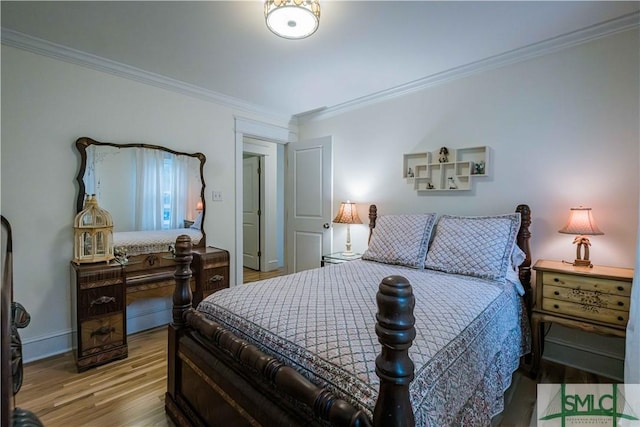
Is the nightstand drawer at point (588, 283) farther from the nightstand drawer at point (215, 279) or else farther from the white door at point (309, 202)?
the nightstand drawer at point (215, 279)

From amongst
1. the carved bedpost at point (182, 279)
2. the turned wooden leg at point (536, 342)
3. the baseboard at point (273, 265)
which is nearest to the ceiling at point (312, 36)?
the carved bedpost at point (182, 279)

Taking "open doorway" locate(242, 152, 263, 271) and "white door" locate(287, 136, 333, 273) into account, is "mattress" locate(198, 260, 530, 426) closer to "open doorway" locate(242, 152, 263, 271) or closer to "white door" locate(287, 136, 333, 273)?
"white door" locate(287, 136, 333, 273)

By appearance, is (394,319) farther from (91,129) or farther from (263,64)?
(91,129)

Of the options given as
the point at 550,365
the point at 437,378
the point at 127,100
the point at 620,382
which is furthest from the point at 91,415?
the point at 620,382

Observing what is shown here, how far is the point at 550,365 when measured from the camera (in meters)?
2.26

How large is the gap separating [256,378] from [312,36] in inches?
83.9

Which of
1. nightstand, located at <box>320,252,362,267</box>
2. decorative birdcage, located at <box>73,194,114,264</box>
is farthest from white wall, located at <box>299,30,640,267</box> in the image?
decorative birdcage, located at <box>73,194,114,264</box>

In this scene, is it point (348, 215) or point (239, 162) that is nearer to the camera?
point (348, 215)

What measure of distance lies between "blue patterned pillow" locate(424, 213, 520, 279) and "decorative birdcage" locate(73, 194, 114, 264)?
8.44 feet

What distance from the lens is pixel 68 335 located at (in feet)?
8.00

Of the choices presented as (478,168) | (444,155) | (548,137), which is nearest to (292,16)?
(444,155)

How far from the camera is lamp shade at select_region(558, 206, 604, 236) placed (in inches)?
76.6

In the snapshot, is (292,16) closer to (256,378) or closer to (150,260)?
(256,378)

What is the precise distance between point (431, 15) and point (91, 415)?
311 centimetres
